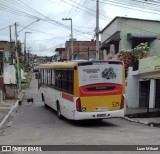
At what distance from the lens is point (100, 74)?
1748 cm

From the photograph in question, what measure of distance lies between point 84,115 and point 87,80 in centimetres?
157

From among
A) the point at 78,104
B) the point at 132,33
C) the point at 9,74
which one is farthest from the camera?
the point at 9,74

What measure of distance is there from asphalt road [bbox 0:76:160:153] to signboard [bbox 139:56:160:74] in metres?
5.52

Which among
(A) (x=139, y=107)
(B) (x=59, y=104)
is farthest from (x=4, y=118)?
(A) (x=139, y=107)

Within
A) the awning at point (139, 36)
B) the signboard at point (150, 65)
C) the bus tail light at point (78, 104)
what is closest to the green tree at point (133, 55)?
the awning at point (139, 36)

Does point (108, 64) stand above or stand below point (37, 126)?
above

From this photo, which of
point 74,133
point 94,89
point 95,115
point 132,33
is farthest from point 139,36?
point 74,133

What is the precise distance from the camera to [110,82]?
17.7 metres

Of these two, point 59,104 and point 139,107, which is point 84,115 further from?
point 139,107

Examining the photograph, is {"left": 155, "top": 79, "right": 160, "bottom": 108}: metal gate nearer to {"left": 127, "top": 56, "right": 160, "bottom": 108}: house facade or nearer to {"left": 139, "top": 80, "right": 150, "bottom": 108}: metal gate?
{"left": 127, "top": 56, "right": 160, "bottom": 108}: house facade

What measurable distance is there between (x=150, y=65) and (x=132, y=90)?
3194 mm

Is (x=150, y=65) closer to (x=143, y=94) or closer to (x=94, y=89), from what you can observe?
(x=143, y=94)

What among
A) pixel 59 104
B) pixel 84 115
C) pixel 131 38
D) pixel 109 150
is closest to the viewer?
pixel 109 150

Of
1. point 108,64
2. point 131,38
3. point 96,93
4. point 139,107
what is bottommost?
point 139,107
